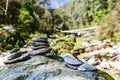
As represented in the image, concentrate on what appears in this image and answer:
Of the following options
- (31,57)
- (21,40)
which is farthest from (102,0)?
(31,57)

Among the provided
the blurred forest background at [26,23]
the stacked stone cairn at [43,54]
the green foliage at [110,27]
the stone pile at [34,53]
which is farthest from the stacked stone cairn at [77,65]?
the green foliage at [110,27]

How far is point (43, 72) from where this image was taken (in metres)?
3.47

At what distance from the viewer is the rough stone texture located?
3.29 metres

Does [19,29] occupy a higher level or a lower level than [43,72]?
lower

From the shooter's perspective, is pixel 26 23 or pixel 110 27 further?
pixel 26 23

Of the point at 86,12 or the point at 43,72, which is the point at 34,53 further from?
the point at 86,12

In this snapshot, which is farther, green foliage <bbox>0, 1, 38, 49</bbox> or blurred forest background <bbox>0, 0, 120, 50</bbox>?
blurred forest background <bbox>0, 0, 120, 50</bbox>

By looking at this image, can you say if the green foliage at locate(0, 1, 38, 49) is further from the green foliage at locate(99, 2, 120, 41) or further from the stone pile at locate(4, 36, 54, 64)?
the stone pile at locate(4, 36, 54, 64)

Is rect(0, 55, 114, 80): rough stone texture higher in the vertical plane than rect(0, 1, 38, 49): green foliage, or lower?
higher

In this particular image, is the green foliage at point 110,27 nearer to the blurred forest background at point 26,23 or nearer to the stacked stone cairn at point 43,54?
the blurred forest background at point 26,23

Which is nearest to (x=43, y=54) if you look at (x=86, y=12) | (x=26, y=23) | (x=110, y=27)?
(x=110, y=27)

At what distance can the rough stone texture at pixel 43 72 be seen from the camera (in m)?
3.29

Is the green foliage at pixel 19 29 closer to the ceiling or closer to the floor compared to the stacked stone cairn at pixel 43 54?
closer to the floor

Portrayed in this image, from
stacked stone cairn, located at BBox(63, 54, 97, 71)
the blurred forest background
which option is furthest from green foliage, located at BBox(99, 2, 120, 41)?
stacked stone cairn, located at BBox(63, 54, 97, 71)
